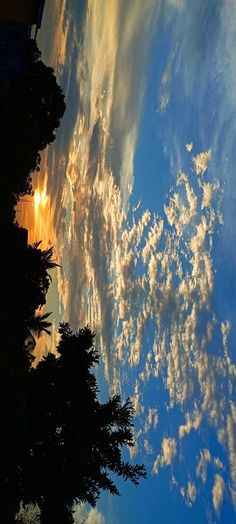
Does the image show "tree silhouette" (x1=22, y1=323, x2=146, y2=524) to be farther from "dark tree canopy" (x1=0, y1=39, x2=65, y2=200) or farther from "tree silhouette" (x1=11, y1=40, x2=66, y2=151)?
"tree silhouette" (x1=11, y1=40, x2=66, y2=151)

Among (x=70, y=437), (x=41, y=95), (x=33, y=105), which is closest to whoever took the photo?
(x=70, y=437)

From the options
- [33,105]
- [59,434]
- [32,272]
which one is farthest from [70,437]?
[33,105]

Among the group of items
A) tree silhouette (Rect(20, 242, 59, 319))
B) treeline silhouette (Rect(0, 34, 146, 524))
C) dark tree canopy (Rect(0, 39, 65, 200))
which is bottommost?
treeline silhouette (Rect(0, 34, 146, 524))

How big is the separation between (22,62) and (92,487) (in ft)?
137

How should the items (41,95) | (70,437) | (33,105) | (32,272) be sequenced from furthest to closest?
(41,95) → (33,105) → (32,272) → (70,437)

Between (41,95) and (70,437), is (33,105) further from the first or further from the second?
(70,437)

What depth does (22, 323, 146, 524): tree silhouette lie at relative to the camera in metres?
20.4

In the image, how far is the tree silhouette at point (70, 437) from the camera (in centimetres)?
2044

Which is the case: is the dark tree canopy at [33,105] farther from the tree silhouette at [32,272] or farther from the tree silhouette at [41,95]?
the tree silhouette at [32,272]

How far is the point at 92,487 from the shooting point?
2194 cm

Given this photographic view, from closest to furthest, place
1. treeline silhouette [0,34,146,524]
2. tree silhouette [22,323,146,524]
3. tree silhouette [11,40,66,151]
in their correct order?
1. treeline silhouette [0,34,146,524]
2. tree silhouette [22,323,146,524]
3. tree silhouette [11,40,66,151]

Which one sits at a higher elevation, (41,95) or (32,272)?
(41,95)

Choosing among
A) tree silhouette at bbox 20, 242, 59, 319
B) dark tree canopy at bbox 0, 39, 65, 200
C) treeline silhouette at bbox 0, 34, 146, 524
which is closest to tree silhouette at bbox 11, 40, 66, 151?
dark tree canopy at bbox 0, 39, 65, 200

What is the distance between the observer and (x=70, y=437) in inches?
826
